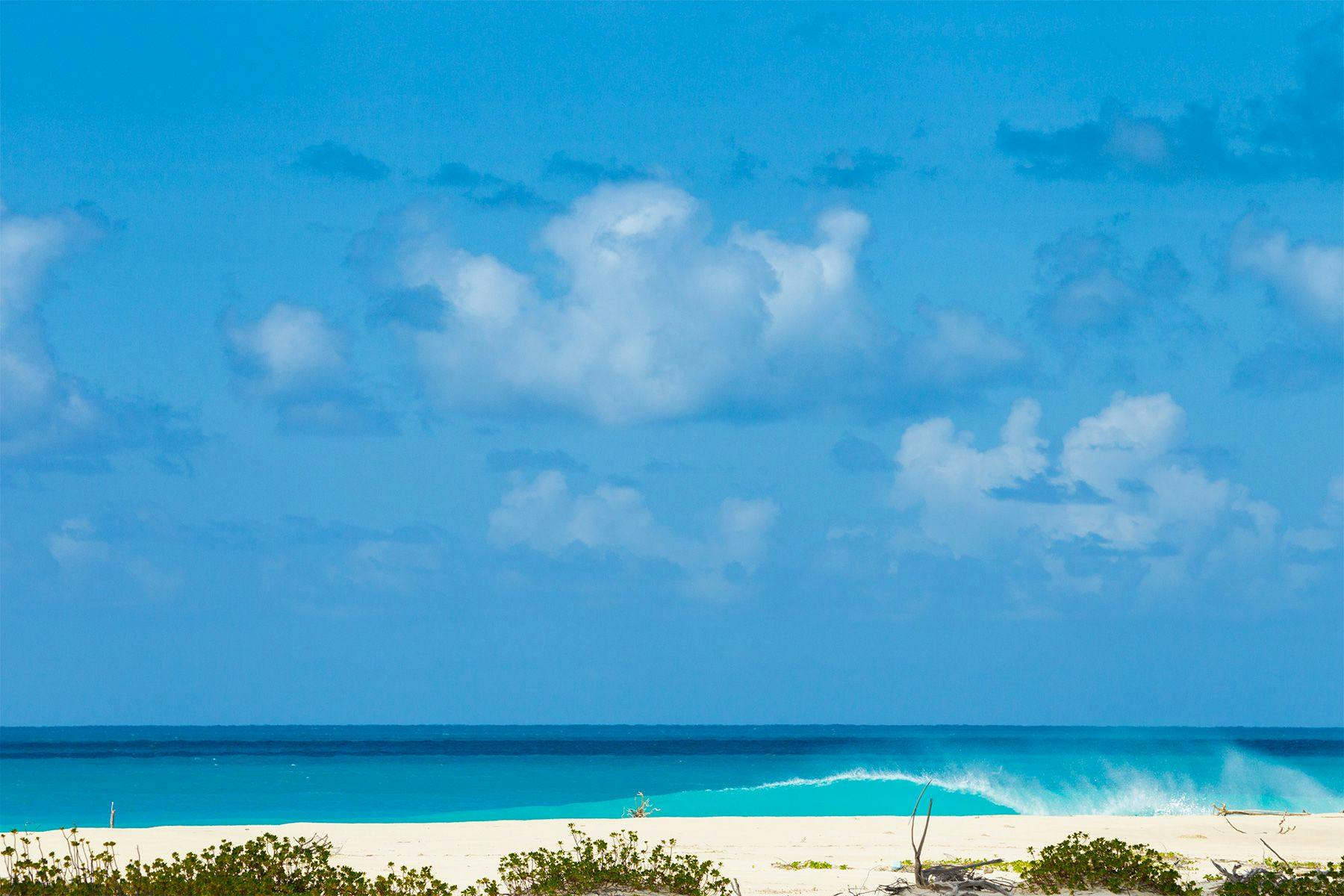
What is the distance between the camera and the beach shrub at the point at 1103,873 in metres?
15.4

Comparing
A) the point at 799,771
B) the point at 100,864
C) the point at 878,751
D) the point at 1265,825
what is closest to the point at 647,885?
the point at 100,864

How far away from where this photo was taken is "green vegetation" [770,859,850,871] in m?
19.2

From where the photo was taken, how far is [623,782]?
224ft

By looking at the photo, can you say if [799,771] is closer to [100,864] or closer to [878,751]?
[878,751]

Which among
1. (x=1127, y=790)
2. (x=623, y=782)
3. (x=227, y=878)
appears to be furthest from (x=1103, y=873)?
(x=623, y=782)

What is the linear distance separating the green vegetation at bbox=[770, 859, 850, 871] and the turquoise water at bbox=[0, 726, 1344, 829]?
1983cm

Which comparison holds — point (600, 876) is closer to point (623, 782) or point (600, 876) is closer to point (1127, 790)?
point (1127, 790)

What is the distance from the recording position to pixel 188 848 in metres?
21.8

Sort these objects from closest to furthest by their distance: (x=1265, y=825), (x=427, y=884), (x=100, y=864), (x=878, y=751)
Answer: (x=427, y=884) < (x=100, y=864) < (x=1265, y=825) < (x=878, y=751)

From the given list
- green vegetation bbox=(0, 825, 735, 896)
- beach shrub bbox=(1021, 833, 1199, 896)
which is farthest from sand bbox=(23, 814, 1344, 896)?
beach shrub bbox=(1021, 833, 1199, 896)

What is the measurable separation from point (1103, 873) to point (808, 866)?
4878 millimetres

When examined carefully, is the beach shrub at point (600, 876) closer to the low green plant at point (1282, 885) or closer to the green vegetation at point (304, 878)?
the green vegetation at point (304, 878)

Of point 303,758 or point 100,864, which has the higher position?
point 303,758

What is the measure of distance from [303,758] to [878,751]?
1600 inches
